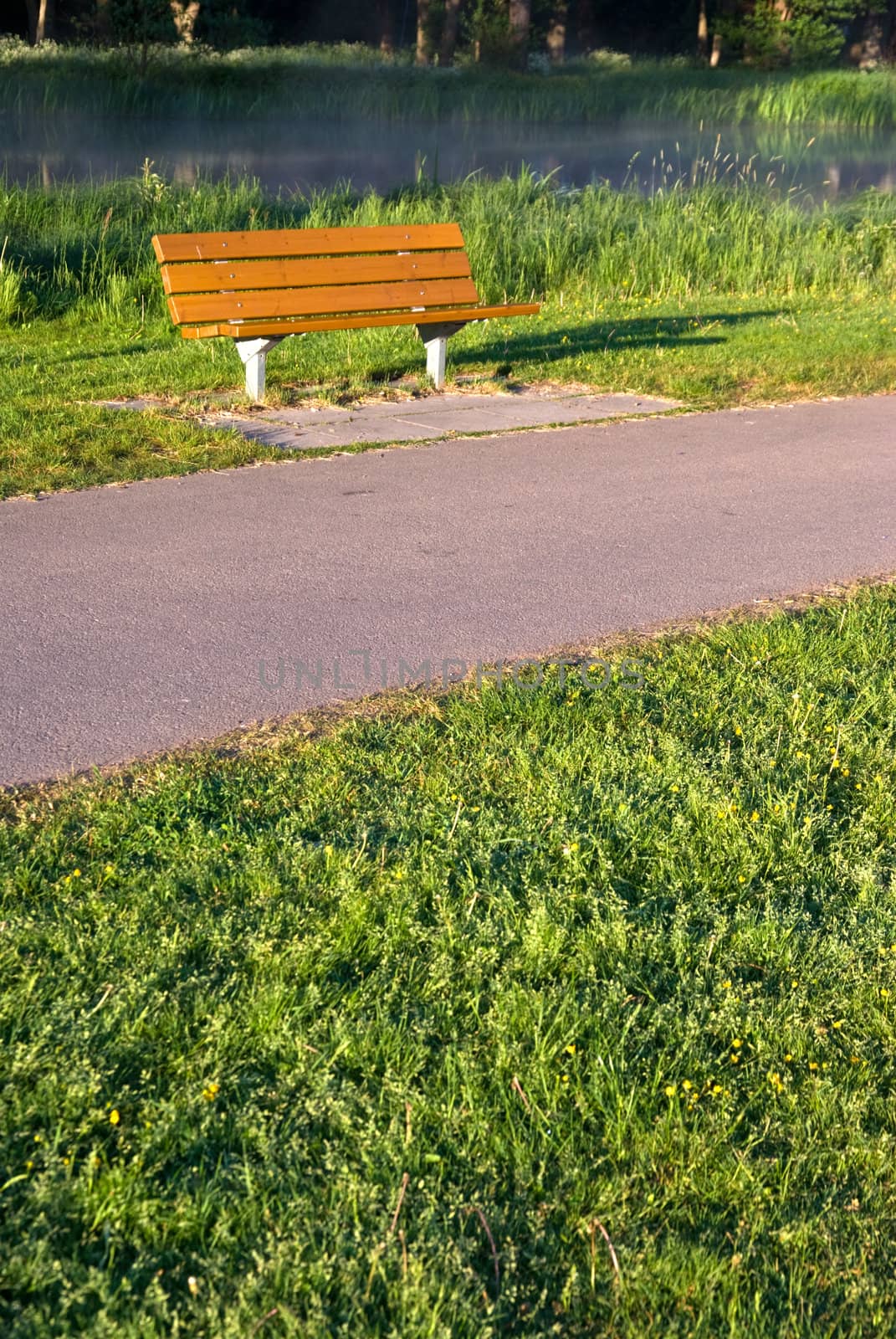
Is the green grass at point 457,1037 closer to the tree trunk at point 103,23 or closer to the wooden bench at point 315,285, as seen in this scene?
the wooden bench at point 315,285

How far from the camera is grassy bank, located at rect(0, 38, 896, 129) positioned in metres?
31.9

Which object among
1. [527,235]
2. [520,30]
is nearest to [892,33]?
[520,30]

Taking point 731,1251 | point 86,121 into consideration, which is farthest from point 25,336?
point 86,121

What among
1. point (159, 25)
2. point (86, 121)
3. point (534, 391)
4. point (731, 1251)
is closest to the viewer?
point (731, 1251)

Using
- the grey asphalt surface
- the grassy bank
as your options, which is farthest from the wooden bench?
the grassy bank

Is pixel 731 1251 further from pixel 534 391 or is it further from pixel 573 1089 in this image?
pixel 534 391

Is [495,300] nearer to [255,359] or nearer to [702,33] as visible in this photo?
[255,359]

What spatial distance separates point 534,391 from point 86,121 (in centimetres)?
2360

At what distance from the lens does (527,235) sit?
13258 millimetres

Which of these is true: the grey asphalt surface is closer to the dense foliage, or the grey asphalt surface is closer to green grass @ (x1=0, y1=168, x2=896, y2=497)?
green grass @ (x1=0, y1=168, x2=896, y2=497)

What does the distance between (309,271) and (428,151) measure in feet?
78.1

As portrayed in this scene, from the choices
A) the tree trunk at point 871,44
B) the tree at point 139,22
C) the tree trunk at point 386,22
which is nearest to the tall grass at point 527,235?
the tree at point 139,22

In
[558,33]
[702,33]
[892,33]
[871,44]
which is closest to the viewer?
[558,33]

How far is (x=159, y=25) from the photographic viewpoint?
1550 inches
